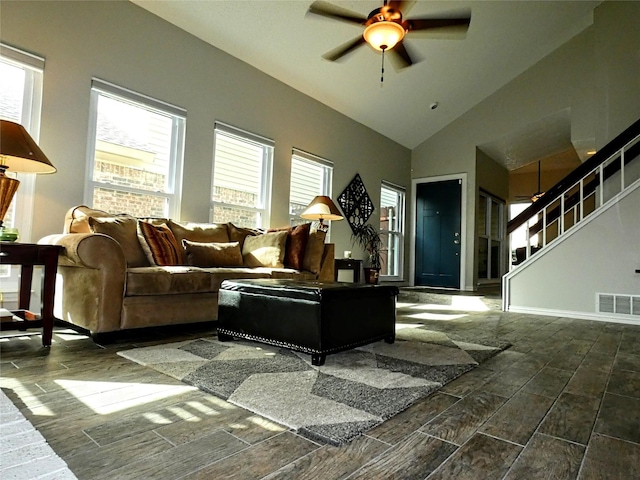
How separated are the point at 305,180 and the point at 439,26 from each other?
9.11 ft

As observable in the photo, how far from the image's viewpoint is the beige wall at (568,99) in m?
5.07

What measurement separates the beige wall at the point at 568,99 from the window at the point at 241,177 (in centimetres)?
369

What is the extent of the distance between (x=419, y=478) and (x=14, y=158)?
289cm

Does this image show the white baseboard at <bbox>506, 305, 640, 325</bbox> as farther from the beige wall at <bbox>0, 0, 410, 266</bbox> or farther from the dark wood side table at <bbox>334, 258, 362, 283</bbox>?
the beige wall at <bbox>0, 0, 410, 266</bbox>

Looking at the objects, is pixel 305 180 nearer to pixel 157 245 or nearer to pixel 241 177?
pixel 241 177

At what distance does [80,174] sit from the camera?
3.38 metres

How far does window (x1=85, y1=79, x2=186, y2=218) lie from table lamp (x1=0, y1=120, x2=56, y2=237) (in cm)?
83

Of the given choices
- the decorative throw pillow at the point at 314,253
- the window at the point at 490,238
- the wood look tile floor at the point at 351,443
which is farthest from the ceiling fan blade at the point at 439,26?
the window at the point at 490,238

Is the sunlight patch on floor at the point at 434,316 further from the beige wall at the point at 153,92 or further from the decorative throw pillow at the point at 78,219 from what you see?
the decorative throw pillow at the point at 78,219

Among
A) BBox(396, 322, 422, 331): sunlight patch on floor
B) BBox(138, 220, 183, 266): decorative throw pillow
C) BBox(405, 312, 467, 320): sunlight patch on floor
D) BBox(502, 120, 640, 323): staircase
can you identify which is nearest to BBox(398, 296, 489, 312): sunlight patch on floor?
BBox(502, 120, 640, 323): staircase

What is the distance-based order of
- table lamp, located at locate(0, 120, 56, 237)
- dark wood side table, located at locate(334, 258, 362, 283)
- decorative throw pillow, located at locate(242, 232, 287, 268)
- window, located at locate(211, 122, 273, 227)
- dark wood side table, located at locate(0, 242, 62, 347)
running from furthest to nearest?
dark wood side table, located at locate(334, 258, 362, 283) < window, located at locate(211, 122, 273, 227) < decorative throw pillow, located at locate(242, 232, 287, 268) < table lamp, located at locate(0, 120, 56, 237) < dark wood side table, located at locate(0, 242, 62, 347)

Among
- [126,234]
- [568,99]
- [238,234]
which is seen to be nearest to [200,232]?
Result: [238,234]

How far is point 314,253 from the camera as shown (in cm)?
421

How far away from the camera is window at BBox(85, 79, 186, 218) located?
3.55 metres
